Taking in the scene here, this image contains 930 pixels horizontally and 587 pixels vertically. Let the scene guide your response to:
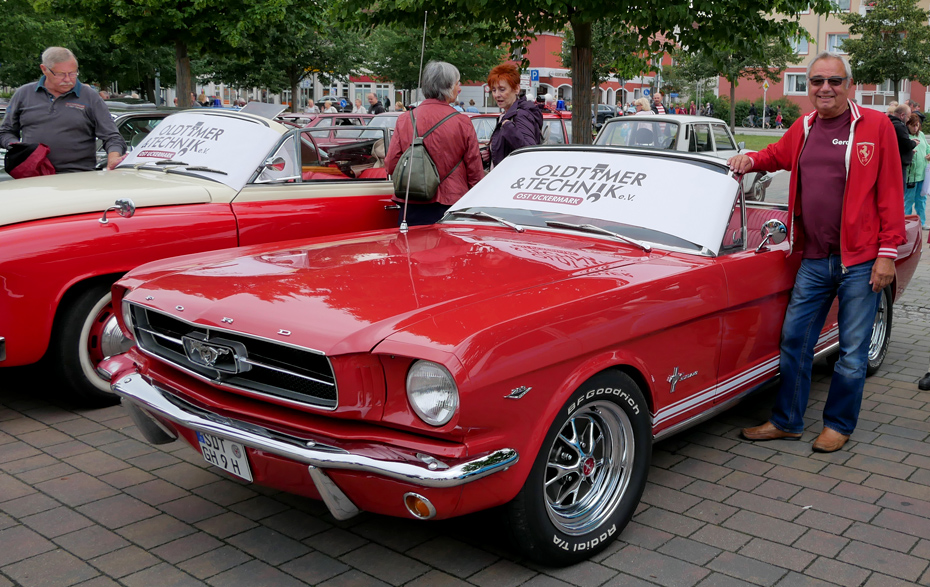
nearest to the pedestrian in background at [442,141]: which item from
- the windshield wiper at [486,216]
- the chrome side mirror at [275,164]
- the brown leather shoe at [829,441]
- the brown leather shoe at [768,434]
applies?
the chrome side mirror at [275,164]

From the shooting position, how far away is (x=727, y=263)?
3928 millimetres

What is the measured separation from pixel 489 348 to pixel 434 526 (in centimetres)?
115

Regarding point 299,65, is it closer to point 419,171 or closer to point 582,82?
point 582,82

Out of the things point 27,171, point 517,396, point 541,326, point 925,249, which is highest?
point 27,171

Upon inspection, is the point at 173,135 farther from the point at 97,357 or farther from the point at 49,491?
the point at 49,491

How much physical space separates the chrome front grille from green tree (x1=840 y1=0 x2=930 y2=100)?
44609mm

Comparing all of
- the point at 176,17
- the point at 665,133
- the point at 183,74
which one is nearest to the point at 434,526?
the point at 665,133

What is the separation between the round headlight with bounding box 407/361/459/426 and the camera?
274 cm

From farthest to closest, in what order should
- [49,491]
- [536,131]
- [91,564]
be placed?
[536,131]
[49,491]
[91,564]

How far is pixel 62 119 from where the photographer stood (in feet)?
20.8

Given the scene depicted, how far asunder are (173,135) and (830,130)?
4.29 meters

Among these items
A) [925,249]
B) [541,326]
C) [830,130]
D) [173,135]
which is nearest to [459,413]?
[541,326]

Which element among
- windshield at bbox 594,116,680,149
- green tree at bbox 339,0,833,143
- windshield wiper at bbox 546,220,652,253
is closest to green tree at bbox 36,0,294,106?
green tree at bbox 339,0,833,143

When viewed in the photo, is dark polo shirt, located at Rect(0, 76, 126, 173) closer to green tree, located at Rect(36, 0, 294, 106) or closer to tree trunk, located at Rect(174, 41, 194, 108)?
green tree, located at Rect(36, 0, 294, 106)
